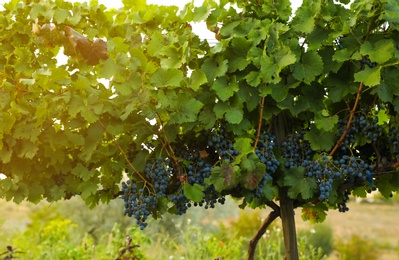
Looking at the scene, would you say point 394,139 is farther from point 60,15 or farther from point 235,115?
point 60,15

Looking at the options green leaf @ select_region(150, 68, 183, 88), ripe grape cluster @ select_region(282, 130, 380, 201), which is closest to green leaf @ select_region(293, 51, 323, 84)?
ripe grape cluster @ select_region(282, 130, 380, 201)

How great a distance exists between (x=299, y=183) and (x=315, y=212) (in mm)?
1156

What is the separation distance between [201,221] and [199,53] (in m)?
9.59

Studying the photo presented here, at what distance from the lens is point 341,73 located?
3578 mm

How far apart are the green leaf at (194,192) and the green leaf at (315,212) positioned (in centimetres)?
136

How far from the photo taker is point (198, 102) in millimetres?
3367

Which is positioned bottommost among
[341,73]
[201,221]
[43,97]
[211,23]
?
[43,97]

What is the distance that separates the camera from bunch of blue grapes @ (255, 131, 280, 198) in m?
3.56

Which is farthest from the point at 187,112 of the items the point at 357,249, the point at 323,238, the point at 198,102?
the point at 323,238

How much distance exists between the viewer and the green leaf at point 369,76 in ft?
10.7

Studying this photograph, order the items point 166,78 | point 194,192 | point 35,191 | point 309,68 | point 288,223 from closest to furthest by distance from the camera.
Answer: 1. point 166,78
2. point 309,68
3. point 194,192
4. point 35,191
5. point 288,223

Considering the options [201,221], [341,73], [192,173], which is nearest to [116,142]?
[192,173]

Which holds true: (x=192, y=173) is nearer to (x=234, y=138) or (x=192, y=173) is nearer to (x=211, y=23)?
(x=234, y=138)

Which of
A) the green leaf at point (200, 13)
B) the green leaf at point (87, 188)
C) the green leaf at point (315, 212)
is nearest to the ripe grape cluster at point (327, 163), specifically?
the green leaf at point (315, 212)
